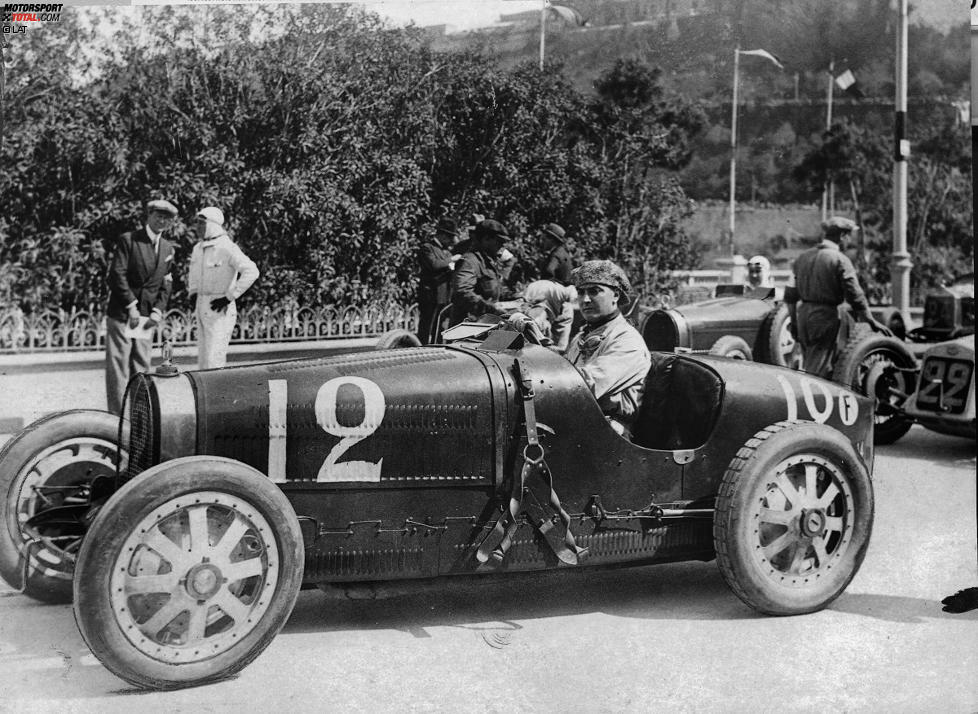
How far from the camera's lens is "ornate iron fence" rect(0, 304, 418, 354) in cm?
536

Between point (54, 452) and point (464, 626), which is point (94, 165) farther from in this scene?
point (464, 626)

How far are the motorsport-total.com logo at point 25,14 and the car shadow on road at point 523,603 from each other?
8.47 feet

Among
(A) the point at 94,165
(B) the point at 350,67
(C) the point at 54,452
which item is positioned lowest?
(C) the point at 54,452

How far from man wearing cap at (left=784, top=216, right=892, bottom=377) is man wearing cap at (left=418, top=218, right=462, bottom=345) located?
2.56 m

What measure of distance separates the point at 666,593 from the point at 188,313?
3.51 meters

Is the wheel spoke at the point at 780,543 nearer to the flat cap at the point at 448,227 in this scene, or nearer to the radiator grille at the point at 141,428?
the radiator grille at the point at 141,428

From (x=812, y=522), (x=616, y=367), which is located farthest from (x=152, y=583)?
(x=812, y=522)

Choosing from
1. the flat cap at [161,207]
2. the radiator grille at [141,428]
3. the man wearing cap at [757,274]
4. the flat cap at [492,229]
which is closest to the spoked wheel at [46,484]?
the radiator grille at [141,428]

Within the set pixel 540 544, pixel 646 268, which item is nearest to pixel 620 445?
pixel 540 544

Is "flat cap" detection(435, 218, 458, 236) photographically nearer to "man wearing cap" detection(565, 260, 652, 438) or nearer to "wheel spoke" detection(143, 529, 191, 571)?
"man wearing cap" detection(565, 260, 652, 438)

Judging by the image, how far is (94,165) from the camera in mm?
5422

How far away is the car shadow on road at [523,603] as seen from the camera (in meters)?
3.41

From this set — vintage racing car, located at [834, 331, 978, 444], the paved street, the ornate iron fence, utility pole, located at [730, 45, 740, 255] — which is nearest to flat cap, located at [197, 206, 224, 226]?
the ornate iron fence

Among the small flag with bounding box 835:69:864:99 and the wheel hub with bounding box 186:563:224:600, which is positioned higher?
the small flag with bounding box 835:69:864:99
